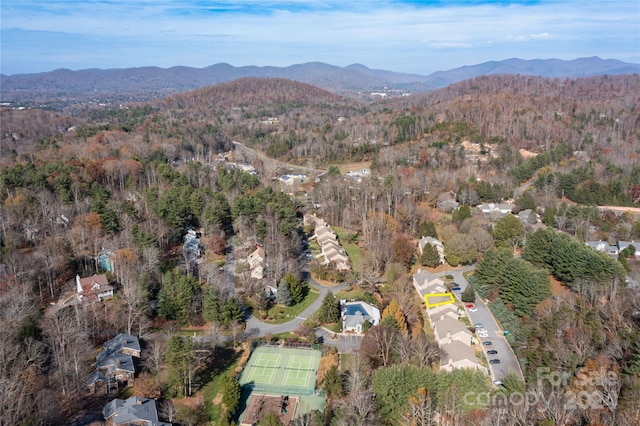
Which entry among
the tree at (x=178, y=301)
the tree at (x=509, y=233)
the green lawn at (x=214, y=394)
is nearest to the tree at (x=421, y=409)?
the green lawn at (x=214, y=394)

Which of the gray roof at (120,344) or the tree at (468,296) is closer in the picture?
the gray roof at (120,344)

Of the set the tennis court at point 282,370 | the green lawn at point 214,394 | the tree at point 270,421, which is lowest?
the green lawn at point 214,394

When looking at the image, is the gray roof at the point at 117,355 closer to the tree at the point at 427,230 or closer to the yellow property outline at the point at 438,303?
the yellow property outline at the point at 438,303

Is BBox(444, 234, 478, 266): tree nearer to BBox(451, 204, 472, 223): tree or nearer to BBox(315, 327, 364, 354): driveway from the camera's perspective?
BBox(451, 204, 472, 223): tree

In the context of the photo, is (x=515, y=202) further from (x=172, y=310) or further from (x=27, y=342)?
(x=27, y=342)

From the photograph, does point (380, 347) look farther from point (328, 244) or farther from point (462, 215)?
point (462, 215)

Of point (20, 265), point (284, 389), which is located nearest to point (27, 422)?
point (284, 389)
